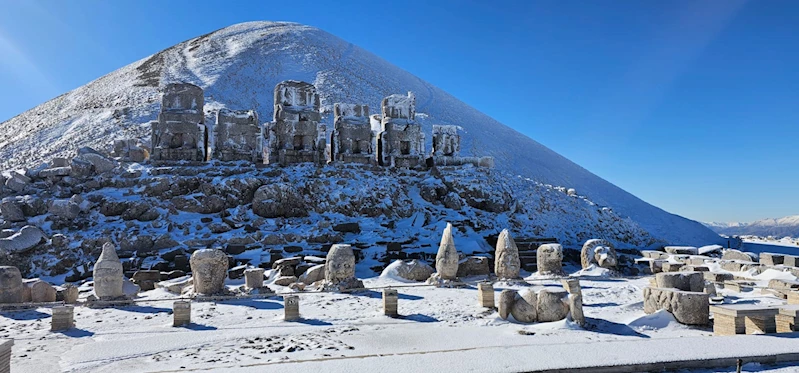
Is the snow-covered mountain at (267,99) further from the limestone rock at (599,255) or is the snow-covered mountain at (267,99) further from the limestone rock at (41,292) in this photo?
the limestone rock at (41,292)

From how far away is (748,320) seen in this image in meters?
7.77

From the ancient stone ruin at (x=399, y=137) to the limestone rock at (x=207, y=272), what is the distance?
14336 millimetres

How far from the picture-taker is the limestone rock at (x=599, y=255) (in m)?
15.9

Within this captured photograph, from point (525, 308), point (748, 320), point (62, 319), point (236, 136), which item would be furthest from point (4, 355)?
point (236, 136)

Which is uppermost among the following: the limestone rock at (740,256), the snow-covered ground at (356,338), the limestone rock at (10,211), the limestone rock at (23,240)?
the limestone rock at (10,211)

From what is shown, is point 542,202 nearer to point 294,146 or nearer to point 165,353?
point 294,146

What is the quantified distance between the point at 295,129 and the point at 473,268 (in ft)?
40.6

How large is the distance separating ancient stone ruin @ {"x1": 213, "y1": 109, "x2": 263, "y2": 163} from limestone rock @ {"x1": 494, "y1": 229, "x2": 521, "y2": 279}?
13.3 metres

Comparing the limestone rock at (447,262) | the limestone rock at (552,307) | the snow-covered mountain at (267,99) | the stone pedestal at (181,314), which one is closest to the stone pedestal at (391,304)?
the limestone rock at (552,307)

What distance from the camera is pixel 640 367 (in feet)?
19.5

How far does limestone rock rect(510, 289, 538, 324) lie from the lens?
896cm

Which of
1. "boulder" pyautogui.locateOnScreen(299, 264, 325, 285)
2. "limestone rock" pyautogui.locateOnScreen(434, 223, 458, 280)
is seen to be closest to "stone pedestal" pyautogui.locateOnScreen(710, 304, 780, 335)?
"limestone rock" pyautogui.locateOnScreen(434, 223, 458, 280)

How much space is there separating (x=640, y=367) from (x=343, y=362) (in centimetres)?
349

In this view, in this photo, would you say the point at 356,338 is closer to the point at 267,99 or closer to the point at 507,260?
the point at 507,260
